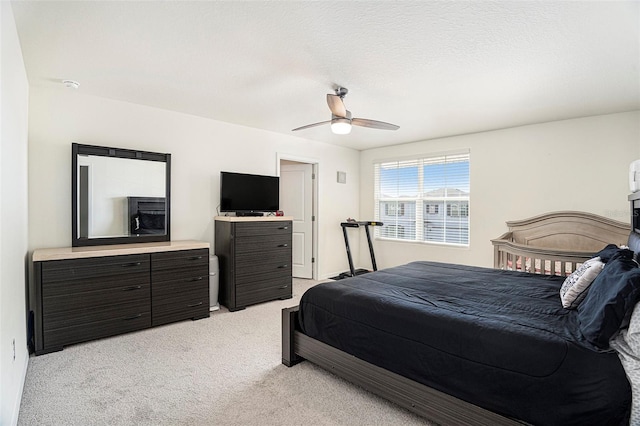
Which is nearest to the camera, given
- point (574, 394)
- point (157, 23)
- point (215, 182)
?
point (574, 394)

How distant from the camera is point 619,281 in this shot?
1487mm

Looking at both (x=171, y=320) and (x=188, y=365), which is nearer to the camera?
(x=188, y=365)

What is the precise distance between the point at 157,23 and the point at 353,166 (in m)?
4.53

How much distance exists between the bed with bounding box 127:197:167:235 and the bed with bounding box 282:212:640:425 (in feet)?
6.96

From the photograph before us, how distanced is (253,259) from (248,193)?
929mm

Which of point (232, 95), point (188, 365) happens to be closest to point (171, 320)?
point (188, 365)

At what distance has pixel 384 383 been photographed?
2.02 metres

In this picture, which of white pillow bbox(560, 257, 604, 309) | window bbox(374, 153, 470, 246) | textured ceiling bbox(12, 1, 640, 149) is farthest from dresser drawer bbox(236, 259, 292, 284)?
white pillow bbox(560, 257, 604, 309)

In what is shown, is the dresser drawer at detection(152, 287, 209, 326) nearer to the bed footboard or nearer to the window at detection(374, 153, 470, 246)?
the bed footboard

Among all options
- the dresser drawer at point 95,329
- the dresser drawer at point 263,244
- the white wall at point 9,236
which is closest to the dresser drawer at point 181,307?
the dresser drawer at point 95,329

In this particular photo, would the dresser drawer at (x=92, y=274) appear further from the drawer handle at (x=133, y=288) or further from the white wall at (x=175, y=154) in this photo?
the white wall at (x=175, y=154)

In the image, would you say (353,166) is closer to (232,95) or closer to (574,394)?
(232,95)

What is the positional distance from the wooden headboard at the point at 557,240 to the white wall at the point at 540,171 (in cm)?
30

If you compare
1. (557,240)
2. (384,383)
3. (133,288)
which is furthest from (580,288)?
(133,288)
